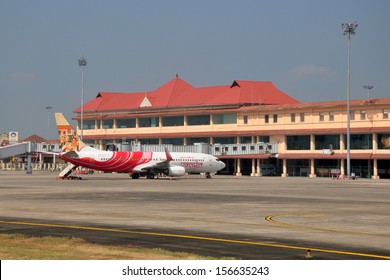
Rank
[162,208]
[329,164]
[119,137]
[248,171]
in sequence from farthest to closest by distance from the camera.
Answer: [119,137]
[248,171]
[329,164]
[162,208]

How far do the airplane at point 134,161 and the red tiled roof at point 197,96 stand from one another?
1564 inches

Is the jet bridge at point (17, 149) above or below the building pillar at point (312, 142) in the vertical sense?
below

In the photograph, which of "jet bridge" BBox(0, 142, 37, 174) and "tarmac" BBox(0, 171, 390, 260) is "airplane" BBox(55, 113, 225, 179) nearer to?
"jet bridge" BBox(0, 142, 37, 174)

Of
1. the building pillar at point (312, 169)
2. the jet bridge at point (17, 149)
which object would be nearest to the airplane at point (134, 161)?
the jet bridge at point (17, 149)

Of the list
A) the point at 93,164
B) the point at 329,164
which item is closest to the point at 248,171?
the point at 329,164

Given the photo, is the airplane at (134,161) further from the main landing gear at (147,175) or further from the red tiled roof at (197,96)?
the red tiled roof at (197,96)

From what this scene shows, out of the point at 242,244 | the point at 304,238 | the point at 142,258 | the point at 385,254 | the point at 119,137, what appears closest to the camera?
the point at 142,258

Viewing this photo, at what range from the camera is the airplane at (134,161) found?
4747 inches

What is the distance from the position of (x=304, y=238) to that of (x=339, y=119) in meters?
111

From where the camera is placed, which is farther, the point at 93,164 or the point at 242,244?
the point at 93,164

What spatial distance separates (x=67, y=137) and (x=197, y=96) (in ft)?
174

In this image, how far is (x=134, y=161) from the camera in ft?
406

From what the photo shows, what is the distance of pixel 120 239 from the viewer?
103ft

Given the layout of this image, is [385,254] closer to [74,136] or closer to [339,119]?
[74,136]
